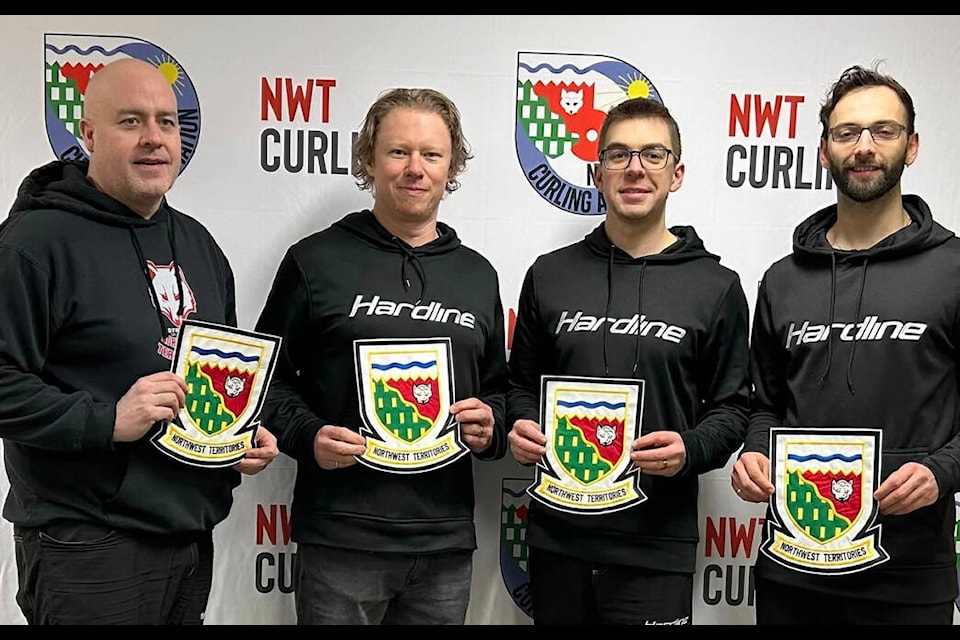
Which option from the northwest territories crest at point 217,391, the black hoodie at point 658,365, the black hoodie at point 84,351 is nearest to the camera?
the black hoodie at point 84,351

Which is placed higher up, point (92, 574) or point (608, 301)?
point (608, 301)

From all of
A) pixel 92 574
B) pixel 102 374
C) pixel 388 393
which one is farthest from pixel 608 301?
pixel 92 574

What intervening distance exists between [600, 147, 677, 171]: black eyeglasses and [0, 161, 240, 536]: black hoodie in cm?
98

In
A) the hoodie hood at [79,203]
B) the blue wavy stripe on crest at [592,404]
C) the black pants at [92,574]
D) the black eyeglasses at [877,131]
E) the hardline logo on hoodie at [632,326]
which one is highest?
the black eyeglasses at [877,131]

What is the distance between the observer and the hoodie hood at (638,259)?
195 cm

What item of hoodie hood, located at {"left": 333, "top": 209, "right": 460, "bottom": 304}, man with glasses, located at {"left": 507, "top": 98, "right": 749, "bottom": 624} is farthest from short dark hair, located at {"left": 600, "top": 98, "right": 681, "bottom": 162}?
hoodie hood, located at {"left": 333, "top": 209, "right": 460, "bottom": 304}

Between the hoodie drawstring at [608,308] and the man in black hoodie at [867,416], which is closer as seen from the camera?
the man in black hoodie at [867,416]

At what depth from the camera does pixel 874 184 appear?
185 centimetres

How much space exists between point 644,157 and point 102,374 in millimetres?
1233

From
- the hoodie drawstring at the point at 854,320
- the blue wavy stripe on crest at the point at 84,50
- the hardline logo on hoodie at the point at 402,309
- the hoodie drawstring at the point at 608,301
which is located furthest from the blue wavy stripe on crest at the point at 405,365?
the blue wavy stripe on crest at the point at 84,50

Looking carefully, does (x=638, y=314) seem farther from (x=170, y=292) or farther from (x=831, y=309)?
(x=170, y=292)

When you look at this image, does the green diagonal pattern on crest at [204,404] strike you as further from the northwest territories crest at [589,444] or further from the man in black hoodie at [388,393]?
the northwest territories crest at [589,444]

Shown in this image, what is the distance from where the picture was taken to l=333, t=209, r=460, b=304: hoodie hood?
1993 millimetres
